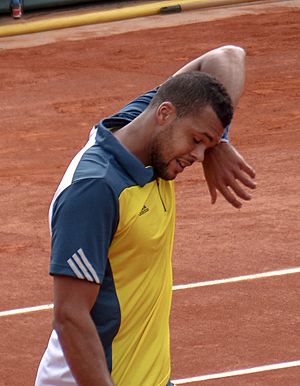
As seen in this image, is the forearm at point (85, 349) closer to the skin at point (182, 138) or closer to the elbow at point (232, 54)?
the skin at point (182, 138)

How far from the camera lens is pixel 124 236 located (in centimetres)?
426

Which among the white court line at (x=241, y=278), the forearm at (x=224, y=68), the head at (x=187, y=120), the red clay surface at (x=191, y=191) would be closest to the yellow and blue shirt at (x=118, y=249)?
the head at (x=187, y=120)

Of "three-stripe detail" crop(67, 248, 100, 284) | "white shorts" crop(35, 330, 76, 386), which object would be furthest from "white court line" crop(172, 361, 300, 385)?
"three-stripe detail" crop(67, 248, 100, 284)

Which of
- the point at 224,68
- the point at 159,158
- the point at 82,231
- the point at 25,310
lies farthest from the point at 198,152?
the point at 25,310

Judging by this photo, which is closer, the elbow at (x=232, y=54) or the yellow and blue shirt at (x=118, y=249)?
the yellow and blue shirt at (x=118, y=249)

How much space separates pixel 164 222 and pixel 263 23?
45.1 feet

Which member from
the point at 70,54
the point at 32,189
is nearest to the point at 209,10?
the point at 70,54

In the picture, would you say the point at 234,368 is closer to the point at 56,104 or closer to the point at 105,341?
the point at 105,341

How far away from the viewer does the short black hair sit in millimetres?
4270

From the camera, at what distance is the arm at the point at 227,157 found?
4.90 m

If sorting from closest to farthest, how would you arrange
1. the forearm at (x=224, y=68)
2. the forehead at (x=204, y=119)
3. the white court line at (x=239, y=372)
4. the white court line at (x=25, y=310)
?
the forehead at (x=204, y=119) → the forearm at (x=224, y=68) → the white court line at (x=239, y=372) → the white court line at (x=25, y=310)

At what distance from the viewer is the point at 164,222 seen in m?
4.47

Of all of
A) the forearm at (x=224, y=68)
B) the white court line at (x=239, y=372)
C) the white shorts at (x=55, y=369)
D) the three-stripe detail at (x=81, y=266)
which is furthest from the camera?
the white court line at (x=239, y=372)

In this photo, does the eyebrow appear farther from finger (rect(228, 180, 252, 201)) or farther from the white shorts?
the white shorts
